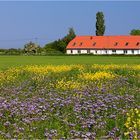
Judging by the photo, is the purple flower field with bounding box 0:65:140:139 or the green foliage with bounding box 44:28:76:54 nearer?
the purple flower field with bounding box 0:65:140:139

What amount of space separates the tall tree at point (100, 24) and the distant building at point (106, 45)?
4.66m

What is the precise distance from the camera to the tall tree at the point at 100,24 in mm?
129000

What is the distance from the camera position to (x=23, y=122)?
777cm

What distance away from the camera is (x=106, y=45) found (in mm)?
124625

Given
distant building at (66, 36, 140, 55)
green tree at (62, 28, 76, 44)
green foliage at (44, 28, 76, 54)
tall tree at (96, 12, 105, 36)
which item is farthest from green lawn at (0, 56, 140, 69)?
green tree at (62, 28, 76, 44)

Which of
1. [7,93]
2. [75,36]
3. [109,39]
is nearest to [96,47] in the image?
[109,39]

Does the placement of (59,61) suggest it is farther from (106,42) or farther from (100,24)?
(100,24)

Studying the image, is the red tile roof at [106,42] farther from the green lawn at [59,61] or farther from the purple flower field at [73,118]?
the purple flower field at [73,118]

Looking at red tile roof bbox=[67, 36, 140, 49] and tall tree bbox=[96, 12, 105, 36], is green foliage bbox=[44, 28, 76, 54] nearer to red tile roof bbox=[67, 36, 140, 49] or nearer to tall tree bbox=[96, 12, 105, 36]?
red tile roof bbox=[67, 36, 140, 49]

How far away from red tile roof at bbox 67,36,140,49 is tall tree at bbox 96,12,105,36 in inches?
183

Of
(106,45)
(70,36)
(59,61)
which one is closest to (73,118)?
(59,61)

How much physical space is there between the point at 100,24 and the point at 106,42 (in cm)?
679

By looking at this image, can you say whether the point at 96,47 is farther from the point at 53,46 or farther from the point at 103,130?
the point at 103,130

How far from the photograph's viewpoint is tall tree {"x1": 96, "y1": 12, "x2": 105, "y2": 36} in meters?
129
